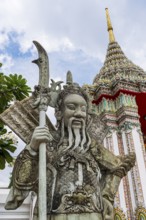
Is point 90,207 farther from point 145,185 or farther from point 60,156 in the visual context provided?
point 145,185

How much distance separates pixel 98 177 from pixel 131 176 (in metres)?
6.13

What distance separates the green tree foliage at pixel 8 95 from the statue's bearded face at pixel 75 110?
1623mm

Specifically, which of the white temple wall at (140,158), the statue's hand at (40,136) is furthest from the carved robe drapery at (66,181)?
the white temple wall at (140,158)

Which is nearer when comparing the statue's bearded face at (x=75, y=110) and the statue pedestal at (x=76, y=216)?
the statue pedestal at (x=76, y=216)

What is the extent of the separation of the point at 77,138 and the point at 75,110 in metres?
0.31

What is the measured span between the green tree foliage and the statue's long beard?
165 cm

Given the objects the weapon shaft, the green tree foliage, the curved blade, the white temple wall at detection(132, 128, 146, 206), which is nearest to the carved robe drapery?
the weapon shaft

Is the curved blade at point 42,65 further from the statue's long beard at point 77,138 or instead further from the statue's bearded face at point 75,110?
the statue's long beard at point 77,138

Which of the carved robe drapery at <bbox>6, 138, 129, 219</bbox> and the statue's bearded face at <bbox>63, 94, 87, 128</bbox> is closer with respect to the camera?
the carved robe drapery at <bbox>6, 138, 129, 219</bbox>

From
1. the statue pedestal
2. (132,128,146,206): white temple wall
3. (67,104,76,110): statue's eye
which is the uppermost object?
(132,128,146,206): white temple wall

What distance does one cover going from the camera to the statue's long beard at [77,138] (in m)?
3.15

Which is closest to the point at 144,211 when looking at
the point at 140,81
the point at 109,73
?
the point at 140,81

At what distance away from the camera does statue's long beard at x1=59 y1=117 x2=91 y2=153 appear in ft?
10.3

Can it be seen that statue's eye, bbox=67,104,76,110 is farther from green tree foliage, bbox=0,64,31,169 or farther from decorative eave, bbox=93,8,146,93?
decorative eave, bbox=93,8,146,93
